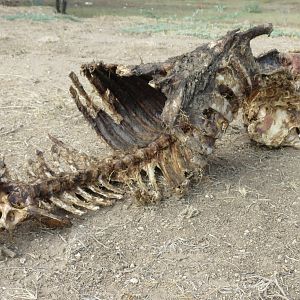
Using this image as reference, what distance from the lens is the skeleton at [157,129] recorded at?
3.00m

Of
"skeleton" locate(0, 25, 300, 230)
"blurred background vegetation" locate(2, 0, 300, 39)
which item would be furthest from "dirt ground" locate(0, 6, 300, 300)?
"blurred background vegetation" locate(2, 0, 300, 39)

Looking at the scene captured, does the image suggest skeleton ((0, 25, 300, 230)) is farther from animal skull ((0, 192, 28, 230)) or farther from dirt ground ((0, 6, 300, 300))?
dirt ground ((0, 6, 300, 300))

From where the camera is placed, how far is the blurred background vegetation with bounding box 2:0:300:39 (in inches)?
418

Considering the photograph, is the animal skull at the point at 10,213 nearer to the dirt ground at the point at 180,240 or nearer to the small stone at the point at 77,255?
the dirt ground at the point at 180,240

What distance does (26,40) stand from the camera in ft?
28.2

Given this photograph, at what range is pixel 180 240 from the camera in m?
2.92

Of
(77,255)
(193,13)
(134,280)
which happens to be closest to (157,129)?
(77,255)

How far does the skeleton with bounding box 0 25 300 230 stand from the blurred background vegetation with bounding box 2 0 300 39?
18.5ft

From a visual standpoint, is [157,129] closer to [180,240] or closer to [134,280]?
[180,240]

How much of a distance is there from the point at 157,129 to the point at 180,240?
1089mm

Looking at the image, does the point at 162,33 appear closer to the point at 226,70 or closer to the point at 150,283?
the point at 226,70

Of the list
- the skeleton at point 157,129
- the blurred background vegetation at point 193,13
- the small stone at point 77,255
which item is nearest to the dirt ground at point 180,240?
the small stone at point 77,255

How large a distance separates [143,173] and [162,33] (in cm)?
668

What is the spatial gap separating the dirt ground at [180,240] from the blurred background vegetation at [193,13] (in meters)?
5.71
